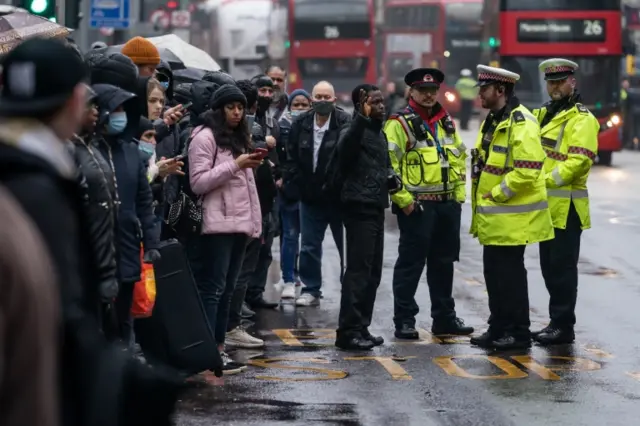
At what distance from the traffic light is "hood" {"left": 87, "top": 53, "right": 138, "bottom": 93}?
228 inches

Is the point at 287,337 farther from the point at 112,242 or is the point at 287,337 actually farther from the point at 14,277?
the point at 14,277

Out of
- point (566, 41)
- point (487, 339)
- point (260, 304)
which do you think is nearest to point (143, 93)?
point (487, 339)

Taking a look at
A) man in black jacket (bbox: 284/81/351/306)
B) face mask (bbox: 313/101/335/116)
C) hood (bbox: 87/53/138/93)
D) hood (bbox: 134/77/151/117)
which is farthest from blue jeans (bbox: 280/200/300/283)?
hood (bbox: 87/53/138/93)

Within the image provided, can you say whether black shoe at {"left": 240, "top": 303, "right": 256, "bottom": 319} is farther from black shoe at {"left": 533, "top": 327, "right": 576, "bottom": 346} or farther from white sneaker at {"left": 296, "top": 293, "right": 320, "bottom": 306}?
black shoe at {"left": 533, "top": 327, "right": 576, "bottom": 346}

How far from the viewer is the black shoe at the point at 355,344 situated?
1023cm

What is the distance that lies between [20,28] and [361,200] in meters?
2.82

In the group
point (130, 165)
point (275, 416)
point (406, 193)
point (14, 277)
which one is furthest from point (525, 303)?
point (14, 277)

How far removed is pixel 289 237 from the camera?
1316 cm

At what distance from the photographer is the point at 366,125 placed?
10281 millimetres

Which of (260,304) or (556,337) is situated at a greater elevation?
(556,337)

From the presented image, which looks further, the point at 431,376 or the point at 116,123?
the point at 431,376

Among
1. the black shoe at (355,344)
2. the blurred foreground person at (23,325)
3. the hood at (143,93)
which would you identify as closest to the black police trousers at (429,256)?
the black shoe at (355,344)

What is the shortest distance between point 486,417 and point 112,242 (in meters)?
2.52

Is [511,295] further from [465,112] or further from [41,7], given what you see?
[465,112]
